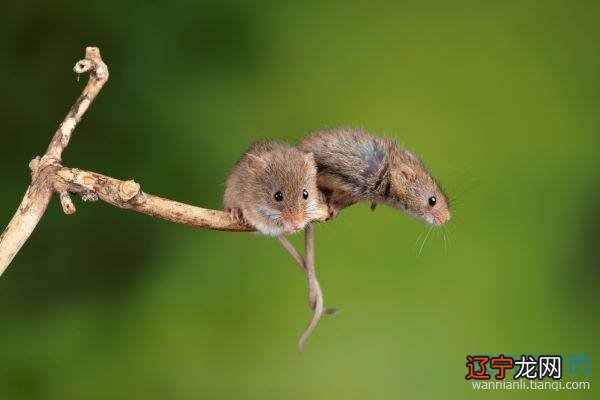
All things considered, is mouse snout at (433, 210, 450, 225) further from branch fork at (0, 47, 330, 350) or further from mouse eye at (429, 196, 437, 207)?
branch fork at (0, 47, 330, 350)

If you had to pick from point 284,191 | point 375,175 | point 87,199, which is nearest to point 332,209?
point 375,175

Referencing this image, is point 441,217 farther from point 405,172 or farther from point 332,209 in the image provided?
point 332,209

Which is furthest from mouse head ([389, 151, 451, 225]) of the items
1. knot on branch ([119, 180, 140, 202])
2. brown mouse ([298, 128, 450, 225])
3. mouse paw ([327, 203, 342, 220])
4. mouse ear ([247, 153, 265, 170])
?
knot on branch ([119, 180, 140, 202])

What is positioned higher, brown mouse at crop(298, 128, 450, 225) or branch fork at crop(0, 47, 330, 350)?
brown mouse at crop(298, 128, 450, 225)

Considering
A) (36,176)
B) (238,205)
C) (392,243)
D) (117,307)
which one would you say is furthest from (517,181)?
(36,176)

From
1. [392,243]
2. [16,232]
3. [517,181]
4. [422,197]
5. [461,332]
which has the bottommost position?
[16,232]

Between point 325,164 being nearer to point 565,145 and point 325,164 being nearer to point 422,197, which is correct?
point 422,197
